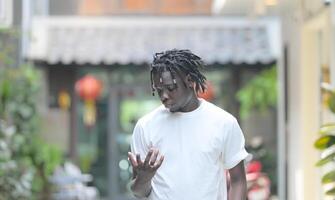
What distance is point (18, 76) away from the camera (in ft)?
39.6

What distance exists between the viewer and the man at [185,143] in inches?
144

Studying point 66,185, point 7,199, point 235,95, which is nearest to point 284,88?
point 7,199

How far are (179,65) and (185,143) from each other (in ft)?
1.22

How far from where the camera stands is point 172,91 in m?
3.72

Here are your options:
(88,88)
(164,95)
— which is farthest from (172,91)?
(88,88)

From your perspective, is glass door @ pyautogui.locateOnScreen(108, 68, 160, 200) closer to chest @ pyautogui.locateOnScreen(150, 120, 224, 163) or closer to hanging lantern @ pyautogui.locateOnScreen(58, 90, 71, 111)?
hanging lantern @ pyautogui.locateOnScreen(58, 90, 71, 111)

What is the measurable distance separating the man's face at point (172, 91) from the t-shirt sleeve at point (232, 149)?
25cm

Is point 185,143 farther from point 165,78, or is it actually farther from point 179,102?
point 165,78

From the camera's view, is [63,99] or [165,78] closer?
[165,78]

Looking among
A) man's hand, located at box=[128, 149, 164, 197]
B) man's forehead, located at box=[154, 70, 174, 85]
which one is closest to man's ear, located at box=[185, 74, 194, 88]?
man's forehead, located at box=[154, 70, 174, 85]

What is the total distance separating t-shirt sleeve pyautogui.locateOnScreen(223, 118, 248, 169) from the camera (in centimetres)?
372

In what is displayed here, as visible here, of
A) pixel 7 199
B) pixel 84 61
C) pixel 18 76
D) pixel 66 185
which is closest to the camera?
pixel 7 199

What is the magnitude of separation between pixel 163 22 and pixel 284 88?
620 centimetres

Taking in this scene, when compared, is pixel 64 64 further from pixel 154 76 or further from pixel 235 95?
pixel 154 76
